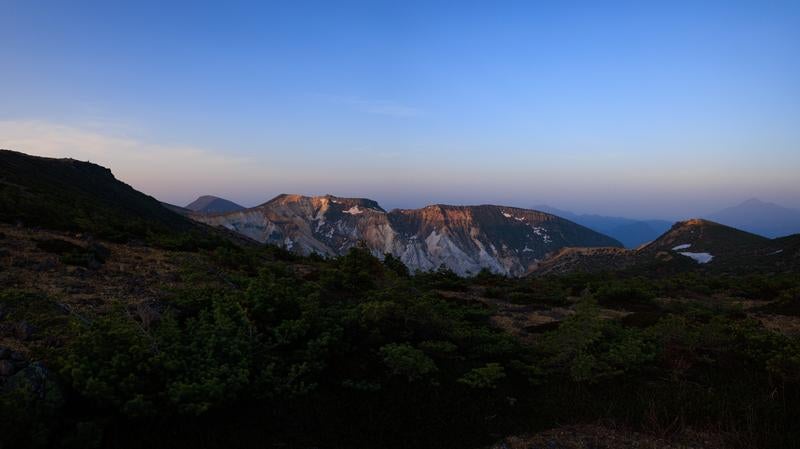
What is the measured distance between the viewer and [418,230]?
505 ft

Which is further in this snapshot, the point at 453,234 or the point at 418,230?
the point at 418,230

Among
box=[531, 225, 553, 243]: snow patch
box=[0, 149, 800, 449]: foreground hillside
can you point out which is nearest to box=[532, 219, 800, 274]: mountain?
box=[0, 149, 800, 449]: foreground hillside

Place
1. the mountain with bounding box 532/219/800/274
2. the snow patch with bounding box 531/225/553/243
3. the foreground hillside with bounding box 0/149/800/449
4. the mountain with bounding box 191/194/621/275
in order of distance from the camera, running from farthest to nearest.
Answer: the snow patch with bounding box 531/225/553/243
the mountain with bounding box 191/194/621/275
the mountain with bounding box 532/219/800/274
the foreground hillside with bounding box 0/149/800/449

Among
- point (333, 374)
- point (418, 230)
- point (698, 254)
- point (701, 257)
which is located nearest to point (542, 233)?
point (418, 230)

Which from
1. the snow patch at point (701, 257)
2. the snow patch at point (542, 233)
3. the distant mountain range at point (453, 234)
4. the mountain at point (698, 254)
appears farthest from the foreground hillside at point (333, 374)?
the snow patch at point (542, 233)

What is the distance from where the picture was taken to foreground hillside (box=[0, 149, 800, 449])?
5.27 meters

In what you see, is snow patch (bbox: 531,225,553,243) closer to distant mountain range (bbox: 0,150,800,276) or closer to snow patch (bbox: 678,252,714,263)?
distant mountain range (bbox: 0,150,800,276)

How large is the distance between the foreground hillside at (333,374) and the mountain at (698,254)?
46.4 m

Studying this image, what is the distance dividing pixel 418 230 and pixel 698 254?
92.9 metres

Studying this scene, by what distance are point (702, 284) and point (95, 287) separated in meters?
25.4

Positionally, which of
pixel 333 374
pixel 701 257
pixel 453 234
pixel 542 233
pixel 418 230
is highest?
pixel 333 374

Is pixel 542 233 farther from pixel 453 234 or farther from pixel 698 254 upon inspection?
pixel 698 254

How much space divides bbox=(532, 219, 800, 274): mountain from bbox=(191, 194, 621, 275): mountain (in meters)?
45.3

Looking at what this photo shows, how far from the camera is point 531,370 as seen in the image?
8.30 meters
